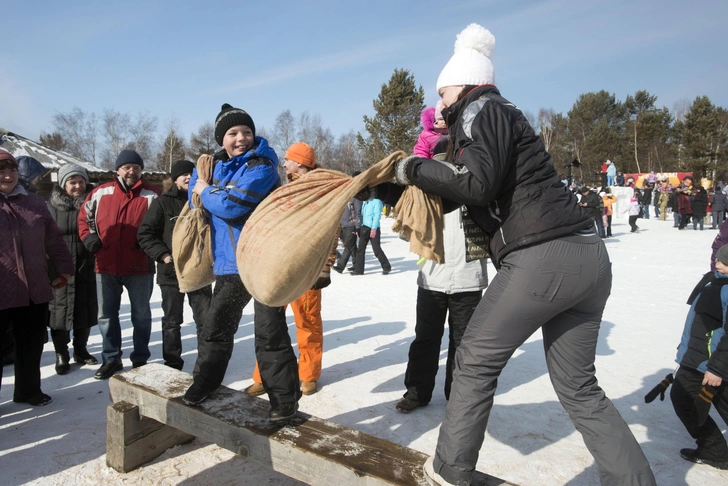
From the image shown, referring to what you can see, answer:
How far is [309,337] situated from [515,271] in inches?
97.7

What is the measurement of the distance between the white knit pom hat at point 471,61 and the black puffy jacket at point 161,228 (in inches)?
117

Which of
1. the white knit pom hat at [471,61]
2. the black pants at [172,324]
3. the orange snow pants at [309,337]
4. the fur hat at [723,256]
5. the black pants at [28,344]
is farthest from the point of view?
the black pants at [172,324]

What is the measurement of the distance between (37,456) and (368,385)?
243 centimetres

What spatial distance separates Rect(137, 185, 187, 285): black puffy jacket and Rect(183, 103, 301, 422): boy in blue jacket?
1.50 metres

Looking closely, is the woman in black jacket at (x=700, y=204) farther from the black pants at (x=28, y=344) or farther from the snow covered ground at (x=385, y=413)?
the black pants at (x=28, y=344)

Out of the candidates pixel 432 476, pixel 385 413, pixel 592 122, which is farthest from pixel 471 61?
pixel 592 122

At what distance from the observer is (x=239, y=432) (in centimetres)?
252

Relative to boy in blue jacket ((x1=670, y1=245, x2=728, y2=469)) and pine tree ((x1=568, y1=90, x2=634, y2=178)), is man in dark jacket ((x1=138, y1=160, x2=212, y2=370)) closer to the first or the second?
boy in blue jacket ((x1=670, y1=245, x2=728, y2=469))

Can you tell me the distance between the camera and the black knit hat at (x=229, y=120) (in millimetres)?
2926

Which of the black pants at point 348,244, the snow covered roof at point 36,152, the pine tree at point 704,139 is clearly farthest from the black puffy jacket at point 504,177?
the pine tree at point 704,139

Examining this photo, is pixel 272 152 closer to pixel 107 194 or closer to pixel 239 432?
pixel 239 432

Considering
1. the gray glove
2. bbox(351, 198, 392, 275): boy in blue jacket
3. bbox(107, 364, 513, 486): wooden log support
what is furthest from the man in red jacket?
bbox(351, 198, 392, 275): boy in blue jacket

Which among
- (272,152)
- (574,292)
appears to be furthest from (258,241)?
(574,292)

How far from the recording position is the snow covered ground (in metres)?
2.83
